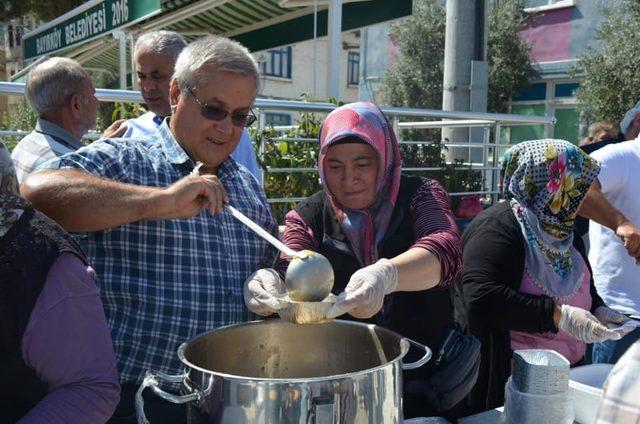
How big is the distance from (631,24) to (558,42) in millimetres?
4079

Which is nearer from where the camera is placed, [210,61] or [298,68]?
[210,61]

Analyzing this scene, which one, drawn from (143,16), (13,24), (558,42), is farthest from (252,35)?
(13,24)

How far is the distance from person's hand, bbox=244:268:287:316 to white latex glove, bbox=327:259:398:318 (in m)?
0.14

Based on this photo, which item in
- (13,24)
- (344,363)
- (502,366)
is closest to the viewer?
(344,363)

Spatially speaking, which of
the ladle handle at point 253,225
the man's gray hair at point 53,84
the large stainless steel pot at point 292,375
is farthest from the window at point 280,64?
the large stainless steel pot at point 292,375

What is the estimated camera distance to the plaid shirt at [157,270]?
1.57 meters

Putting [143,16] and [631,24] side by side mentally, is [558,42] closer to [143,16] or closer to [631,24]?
[631,24]

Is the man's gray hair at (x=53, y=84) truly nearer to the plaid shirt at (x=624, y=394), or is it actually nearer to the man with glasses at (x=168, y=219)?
the man with glasses at (x=168, y=219)

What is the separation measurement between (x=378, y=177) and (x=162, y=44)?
1.49 m

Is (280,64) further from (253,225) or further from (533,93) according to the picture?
(253,225)

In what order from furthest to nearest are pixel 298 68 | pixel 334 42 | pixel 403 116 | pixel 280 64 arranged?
pixel 298 68 → pixel 280 64 → pixel 334 42 → pixel 403 116

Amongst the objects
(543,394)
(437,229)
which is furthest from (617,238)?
(543,394)

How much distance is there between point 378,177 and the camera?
6.30 feet

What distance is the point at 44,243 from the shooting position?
115cm
